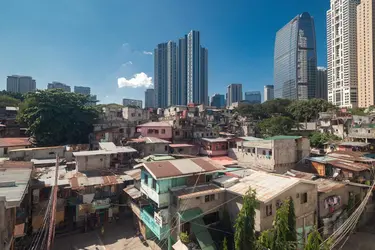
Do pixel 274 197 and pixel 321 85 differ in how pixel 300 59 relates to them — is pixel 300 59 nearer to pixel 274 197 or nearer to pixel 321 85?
pixel 321 85

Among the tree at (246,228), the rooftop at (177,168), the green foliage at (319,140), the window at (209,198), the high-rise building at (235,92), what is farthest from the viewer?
the high-rise building at (235,92)

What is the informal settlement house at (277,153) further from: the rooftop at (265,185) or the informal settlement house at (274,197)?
the rooftop at (265,185)

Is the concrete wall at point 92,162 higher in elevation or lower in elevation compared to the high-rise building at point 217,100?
lower

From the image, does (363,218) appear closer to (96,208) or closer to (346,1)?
(96,208)

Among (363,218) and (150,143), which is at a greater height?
(150,143)

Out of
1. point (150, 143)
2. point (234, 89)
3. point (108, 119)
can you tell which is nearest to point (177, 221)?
point (150, 143)

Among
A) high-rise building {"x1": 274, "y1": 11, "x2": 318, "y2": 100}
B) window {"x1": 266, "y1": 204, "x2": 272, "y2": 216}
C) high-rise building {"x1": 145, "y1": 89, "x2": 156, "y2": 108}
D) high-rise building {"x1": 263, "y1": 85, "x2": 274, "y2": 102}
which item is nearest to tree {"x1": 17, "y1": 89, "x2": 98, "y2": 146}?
window {"x1": 266, "y1": 204, "x2": 272, "y2": 216}

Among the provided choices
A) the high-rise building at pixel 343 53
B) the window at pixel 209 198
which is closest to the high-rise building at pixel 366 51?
the high-rise building at pixel 343 53

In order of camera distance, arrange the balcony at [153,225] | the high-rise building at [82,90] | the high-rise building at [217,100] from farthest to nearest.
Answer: the high-rise building at [217,100] < the high-rise building at [82,90] < the balcony at [153,225]
